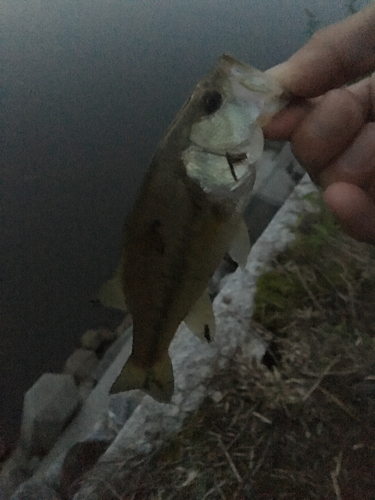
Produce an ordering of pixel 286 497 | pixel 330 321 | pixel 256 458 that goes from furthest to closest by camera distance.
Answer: pixel 330 321 → pixel 256 458 → pixel 286 497

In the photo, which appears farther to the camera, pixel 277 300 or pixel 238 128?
pixel 277 300

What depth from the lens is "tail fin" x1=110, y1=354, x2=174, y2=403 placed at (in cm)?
138

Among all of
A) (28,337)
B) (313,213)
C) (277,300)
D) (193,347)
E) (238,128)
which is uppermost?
(238,128)

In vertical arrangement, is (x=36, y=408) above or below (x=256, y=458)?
below

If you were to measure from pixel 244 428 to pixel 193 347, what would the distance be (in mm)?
471

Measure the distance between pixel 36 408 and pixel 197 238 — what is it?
2.11m

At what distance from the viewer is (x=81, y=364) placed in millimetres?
3211

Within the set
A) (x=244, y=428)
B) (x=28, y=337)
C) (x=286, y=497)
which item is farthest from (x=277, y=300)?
(x=28, y=337)

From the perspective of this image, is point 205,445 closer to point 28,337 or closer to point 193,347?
point 193,347

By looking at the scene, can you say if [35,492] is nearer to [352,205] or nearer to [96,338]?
[96,338]

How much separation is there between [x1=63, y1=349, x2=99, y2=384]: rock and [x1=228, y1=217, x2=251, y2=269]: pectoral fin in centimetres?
223

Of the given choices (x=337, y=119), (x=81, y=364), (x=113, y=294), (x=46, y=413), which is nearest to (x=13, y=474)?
(x=46, y=413)

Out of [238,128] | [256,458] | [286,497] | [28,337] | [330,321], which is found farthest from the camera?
[28,337]

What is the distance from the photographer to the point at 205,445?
Result: 175 centimetres
